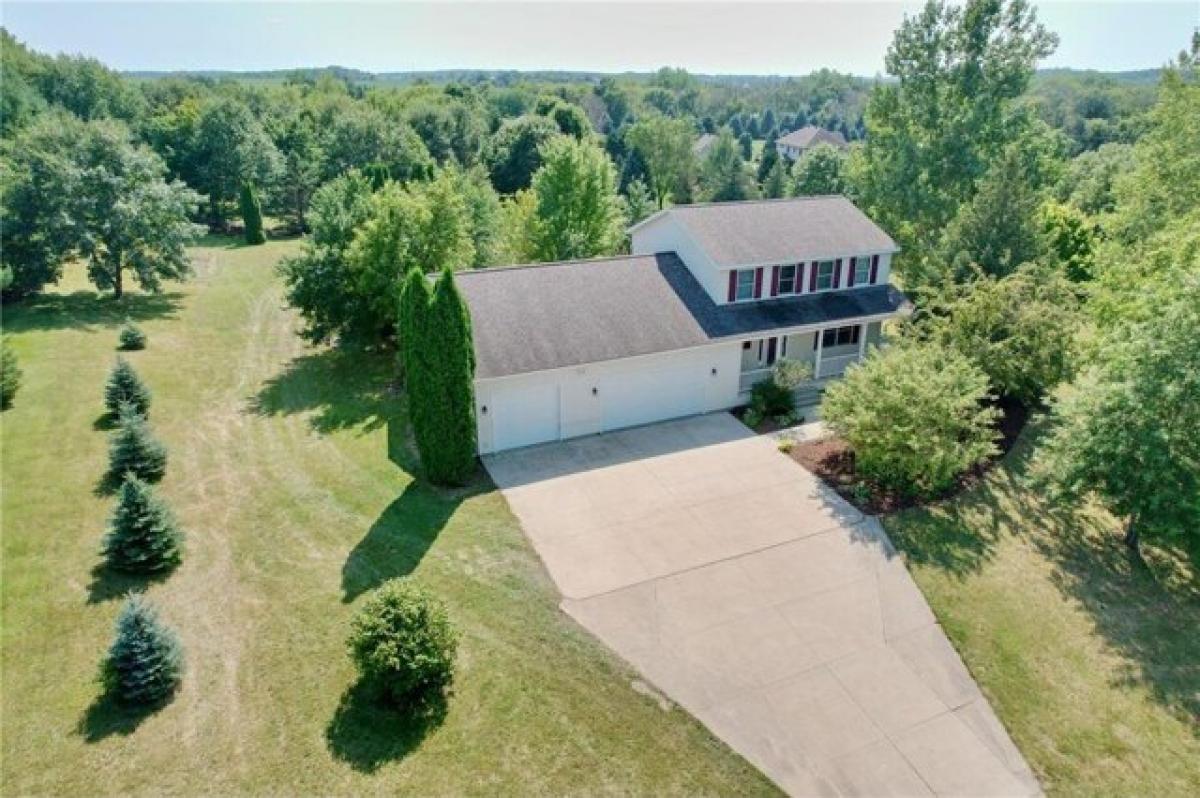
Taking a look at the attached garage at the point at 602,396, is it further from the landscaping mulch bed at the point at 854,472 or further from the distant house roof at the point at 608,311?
the landscaping mulch bed at the point at 854,472

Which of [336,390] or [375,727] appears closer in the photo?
[375,727]

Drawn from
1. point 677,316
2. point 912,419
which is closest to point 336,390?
point 677,316

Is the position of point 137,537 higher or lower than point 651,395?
lower

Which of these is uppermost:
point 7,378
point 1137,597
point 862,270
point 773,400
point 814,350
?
point 862,270

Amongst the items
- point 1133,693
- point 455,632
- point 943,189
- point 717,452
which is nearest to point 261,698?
point 455,632

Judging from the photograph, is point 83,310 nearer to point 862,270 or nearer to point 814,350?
point 814,350

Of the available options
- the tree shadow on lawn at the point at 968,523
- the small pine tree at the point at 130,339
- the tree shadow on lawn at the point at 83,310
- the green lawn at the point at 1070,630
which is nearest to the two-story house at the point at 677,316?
the tree shadow on lawn at the point at 968,523

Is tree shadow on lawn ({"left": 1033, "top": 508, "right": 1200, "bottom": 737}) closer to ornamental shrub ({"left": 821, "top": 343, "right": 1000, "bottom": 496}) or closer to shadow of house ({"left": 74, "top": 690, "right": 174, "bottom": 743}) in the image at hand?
ornamental shrub ({"left": 821, "top": 343, "right": 1000, "bottom": 496})
